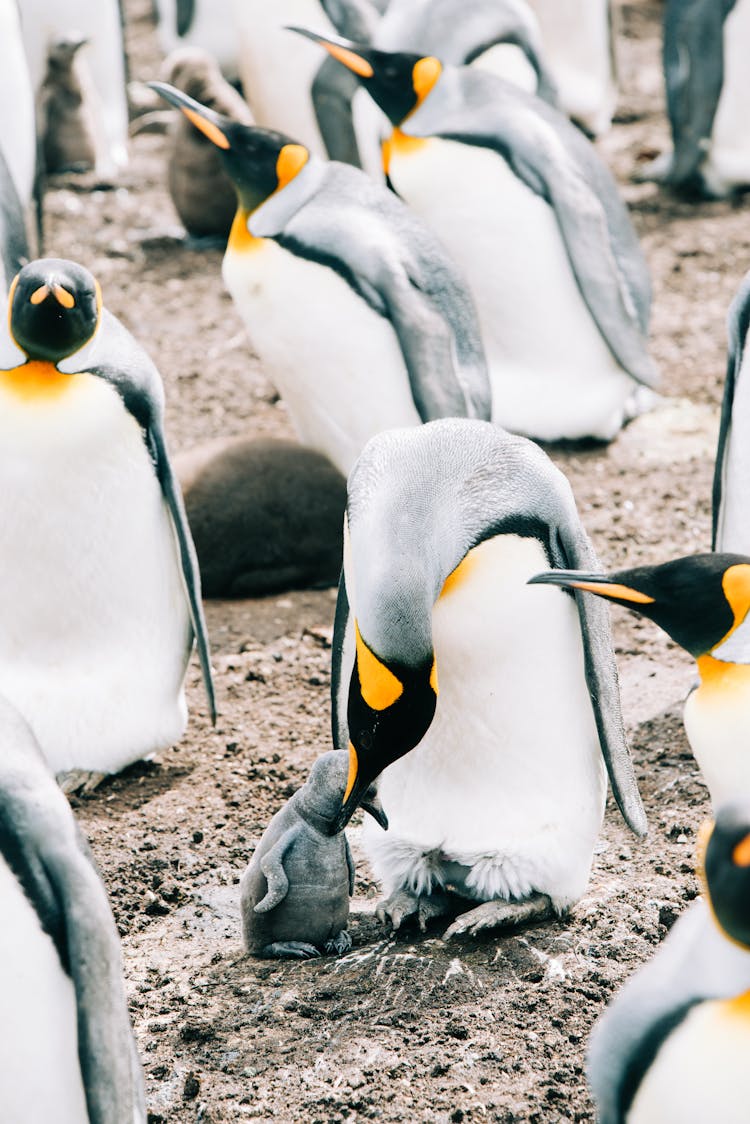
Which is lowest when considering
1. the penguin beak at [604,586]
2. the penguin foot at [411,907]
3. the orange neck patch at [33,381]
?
the penguin foot at [411,907]

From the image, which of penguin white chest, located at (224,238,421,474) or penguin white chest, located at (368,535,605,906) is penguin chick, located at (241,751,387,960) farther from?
penguin white chest, located at (224,238,421,474)

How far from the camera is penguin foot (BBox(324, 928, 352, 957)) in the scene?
10.4 feet

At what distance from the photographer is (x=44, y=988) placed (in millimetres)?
2203

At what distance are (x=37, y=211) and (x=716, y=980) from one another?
5.39 m

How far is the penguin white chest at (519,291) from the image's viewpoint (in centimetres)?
556

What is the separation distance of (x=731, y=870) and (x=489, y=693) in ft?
4.03

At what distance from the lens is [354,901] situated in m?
3.51

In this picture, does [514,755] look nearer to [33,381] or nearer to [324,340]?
[33,381]

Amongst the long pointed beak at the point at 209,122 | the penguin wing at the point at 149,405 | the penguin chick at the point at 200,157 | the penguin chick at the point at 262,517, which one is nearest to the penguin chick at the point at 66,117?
the penguin chick at the point at 200,157

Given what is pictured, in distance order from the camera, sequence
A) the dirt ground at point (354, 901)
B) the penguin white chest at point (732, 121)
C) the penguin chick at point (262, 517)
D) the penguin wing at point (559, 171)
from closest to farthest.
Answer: the dirt ground at point (354, 901)
the penguin chick at point (262, 517)
the penguin wing at point (559, 171)
the penguin white chest at point (732, 121)

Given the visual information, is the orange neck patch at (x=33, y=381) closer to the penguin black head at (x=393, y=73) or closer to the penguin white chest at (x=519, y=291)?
the penguin white chest at (x=519, y=291)

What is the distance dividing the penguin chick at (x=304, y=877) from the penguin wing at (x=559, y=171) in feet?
9.36

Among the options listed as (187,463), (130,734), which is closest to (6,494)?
(130,734)

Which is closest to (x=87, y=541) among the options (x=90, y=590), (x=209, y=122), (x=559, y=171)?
(x=90, y=590)
